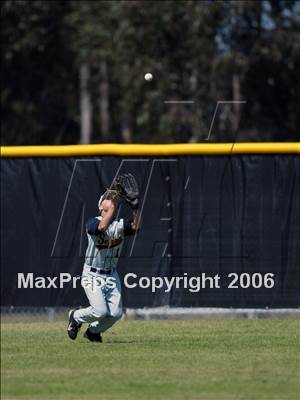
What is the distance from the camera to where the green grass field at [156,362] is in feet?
33.4

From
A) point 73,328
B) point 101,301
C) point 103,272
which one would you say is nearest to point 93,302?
point 101,301

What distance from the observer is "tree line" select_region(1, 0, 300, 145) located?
30.9 metres

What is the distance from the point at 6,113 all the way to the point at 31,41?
227 inches

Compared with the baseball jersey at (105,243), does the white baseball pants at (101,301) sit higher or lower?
lower

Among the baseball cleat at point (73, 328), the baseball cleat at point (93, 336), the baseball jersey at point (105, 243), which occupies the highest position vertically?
the baseball jersey at point (105, 243)

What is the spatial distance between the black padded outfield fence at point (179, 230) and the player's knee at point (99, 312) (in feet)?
10.6

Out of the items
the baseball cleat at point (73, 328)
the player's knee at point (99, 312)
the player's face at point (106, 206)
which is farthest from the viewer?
the baseball cleat at point (73, 328)

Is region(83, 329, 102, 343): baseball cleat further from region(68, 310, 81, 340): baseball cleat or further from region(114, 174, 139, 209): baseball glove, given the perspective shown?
region(114, 174, 139, 209): baseball glove

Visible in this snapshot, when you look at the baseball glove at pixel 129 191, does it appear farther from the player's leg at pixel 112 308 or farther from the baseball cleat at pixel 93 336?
the baseball cleat at pixel 93 336

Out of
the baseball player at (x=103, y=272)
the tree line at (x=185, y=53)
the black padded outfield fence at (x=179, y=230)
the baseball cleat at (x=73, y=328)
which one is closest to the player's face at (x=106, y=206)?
the baseball player at (x=103, y=272)

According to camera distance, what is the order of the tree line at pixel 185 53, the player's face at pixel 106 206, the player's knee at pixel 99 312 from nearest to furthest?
the player's knee at pixel 99 312 < the player's face at pixel 106 206 < the tree line at pixel 185 53

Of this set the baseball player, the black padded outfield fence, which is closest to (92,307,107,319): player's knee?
the baseball player

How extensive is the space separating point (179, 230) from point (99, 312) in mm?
3509

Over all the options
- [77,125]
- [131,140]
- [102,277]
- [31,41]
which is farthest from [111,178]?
[77,125]
